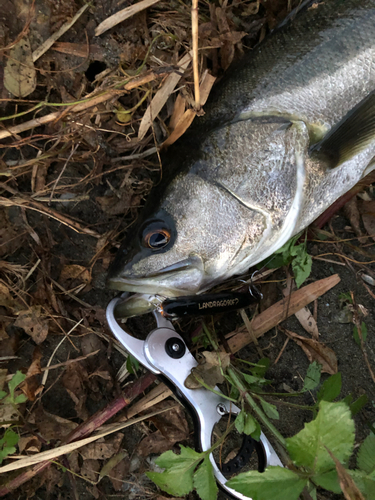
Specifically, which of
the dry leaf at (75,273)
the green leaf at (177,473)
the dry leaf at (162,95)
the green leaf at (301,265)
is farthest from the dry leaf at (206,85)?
the green leaf at (177,473)

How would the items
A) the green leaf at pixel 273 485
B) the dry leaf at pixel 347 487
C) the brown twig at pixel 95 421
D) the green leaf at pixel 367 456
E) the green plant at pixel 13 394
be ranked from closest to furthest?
the dry leaf at pixel 347 487 → the green leaf at pixel 273 485 → the green leaf at pixel 367 456 → the green plant at pixel 13 394 → the brown twig at pixel 95 421

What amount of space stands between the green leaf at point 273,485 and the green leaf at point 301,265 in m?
1.18

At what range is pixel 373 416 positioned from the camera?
2.19 meters

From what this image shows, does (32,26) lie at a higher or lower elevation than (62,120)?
higher

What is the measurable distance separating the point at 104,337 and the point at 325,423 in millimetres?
1470

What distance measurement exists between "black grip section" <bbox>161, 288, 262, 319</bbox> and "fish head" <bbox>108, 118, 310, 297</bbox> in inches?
2.4

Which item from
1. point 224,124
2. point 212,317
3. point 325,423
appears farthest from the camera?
point 212,317

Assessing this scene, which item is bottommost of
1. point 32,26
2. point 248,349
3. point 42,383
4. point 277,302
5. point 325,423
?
point 42,383

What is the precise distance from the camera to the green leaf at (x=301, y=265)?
7.09ft

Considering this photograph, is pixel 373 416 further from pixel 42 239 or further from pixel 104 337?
pixel 42 239

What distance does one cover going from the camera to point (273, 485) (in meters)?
1.15

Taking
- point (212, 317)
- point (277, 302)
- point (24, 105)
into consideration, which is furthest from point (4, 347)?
point (277, 302)

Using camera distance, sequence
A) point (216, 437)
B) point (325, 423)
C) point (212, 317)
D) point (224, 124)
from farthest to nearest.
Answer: point (212, 317) → point (216, 437) → point (224, 124) → point (325, 423)

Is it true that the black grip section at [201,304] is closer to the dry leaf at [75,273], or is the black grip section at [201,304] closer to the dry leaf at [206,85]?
the dry leaf at [75,273]
